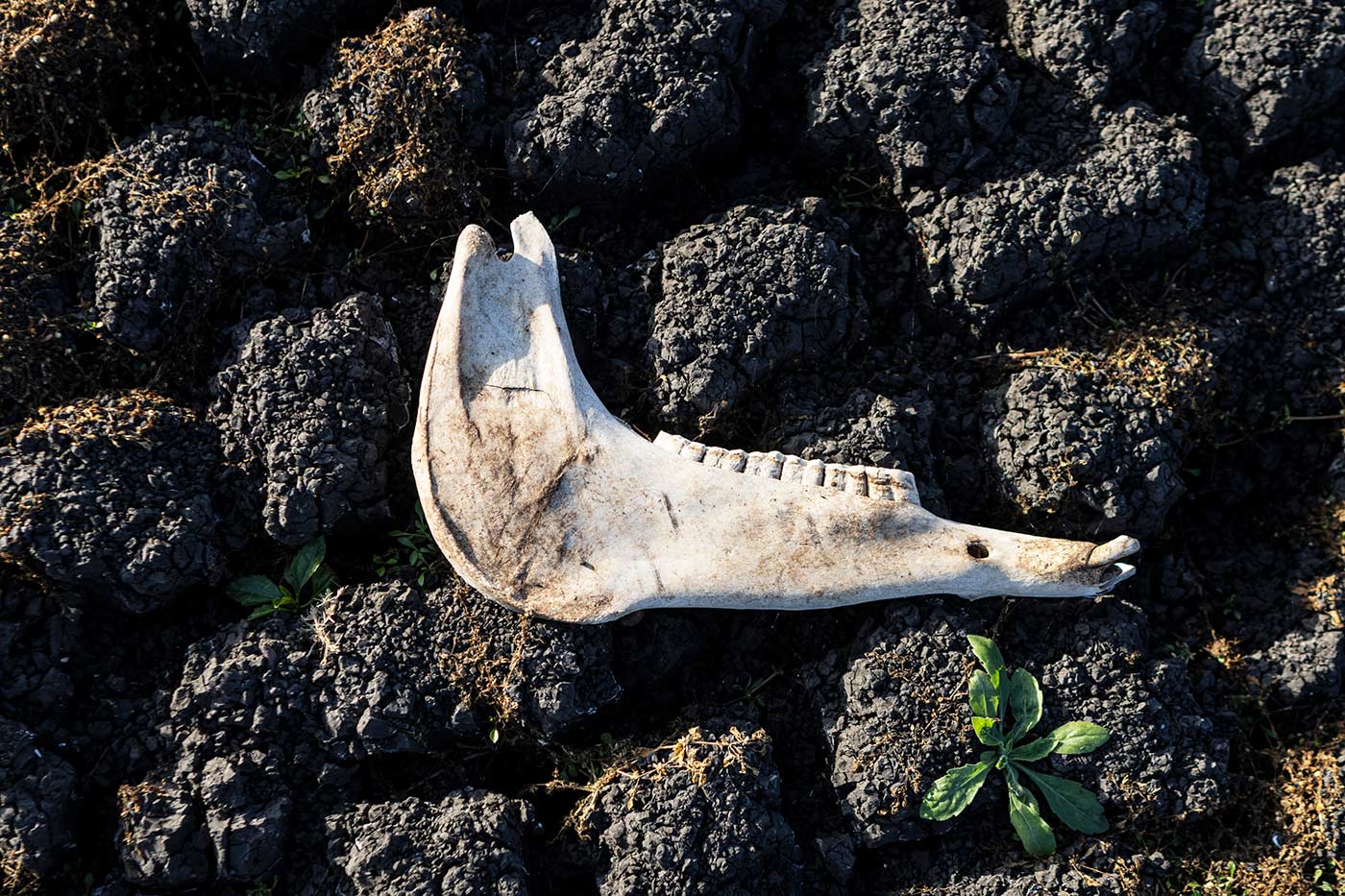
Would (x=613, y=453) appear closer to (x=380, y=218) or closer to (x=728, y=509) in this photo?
(x=728, y=509)

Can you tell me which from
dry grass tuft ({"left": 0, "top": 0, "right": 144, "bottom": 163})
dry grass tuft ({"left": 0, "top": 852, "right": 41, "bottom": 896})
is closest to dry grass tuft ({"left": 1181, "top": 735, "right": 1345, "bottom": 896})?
dry grass tuft ({"left": 0, "top": 852, "right": 41, "bottom": 896})

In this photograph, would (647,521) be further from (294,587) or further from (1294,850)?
(1294,850)

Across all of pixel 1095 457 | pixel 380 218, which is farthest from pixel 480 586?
pixel 1095 457

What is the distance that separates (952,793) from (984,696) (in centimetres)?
35

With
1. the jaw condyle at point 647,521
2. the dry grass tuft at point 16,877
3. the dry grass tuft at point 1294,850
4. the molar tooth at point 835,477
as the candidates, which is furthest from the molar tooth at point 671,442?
the dry grass tuft at point 16,877

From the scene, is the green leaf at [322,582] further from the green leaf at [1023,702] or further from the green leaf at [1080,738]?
the green leaf at [1080,738]

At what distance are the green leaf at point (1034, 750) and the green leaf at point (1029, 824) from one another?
90 mm

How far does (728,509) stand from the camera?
3.43m

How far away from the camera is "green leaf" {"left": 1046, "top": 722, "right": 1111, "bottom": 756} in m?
3.43

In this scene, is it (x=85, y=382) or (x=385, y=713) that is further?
(x=85, y=382)

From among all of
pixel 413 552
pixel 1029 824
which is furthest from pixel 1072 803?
pixel 413 552

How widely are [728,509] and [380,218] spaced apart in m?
1.78

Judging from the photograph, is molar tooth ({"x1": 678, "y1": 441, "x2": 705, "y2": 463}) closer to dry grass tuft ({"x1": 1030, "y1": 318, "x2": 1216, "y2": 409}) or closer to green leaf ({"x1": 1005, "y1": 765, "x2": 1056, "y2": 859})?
dry grass tuft ({"x1": 1030, "y1": 318, "x2": 1216, "y2": 409})

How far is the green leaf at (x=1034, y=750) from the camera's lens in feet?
11.3
